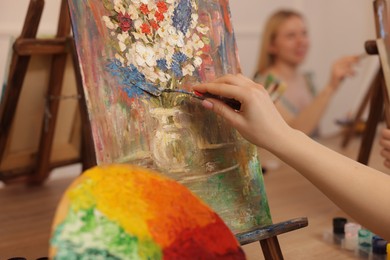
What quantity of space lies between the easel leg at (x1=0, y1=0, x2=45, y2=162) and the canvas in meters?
0.41

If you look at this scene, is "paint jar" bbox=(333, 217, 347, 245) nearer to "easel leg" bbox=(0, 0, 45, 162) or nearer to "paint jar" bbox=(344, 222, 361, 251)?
"paint jar" bbox=(344, 222, 361, 251)

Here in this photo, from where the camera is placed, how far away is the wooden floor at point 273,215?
145cm

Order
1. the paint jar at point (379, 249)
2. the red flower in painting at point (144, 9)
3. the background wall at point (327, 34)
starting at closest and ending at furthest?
the red flower in painting at point (144, 9) → the paint jar at point (379, 249) → the background wall at point (327, 34)

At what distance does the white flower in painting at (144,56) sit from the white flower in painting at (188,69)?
0.24 ft

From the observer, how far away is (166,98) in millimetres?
1222

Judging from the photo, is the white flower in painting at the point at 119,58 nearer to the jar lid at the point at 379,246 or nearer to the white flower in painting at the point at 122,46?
the white flower in painting at the point at 122,46

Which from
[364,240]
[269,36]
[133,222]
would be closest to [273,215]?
[364,240]

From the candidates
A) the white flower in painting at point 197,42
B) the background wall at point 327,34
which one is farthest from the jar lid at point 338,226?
the background wall at point 327,34

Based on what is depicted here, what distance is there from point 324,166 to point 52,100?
112cm

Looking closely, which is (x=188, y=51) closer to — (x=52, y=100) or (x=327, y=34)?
(x=52, y=100)

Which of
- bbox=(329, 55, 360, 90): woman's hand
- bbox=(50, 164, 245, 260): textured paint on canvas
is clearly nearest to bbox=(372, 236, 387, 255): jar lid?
bbox=(50, 164, 245, 260): textured paint on canvas

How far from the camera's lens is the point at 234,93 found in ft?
3.64

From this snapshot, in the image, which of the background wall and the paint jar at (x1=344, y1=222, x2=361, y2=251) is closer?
the paint jar at (x1=344, y1=222, x2=361, y2=251)

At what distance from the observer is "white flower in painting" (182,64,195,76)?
1.26 meters
